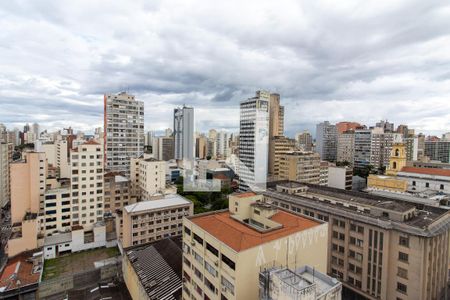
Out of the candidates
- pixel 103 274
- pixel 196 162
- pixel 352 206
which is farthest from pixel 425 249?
A: pixel 196 162

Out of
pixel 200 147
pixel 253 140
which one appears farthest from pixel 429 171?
pixel 200 147

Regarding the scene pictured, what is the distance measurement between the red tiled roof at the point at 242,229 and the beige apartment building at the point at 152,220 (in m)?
13.8

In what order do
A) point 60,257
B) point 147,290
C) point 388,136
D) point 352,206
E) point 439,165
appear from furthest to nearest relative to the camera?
1. point 388,136
2. point 439,165
3. point 60,257
4. point 352,206
5. point 147,290

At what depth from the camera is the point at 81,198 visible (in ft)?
111

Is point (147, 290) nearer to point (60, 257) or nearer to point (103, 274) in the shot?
point (103, 274)

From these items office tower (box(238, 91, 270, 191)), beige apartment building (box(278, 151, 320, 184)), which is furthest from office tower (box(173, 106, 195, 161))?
beige apartment building (box(278, 151, 320, 184))

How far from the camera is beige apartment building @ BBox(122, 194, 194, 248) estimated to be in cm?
2808

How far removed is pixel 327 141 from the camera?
104 meters

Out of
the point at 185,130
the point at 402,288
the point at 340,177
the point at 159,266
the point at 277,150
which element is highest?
the point at 185,130

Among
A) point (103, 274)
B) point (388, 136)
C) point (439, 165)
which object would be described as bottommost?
point (103, 274)

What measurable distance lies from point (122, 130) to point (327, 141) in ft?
266

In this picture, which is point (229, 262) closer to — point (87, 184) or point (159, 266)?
point (159, 266)

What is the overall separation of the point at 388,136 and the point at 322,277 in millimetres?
79561

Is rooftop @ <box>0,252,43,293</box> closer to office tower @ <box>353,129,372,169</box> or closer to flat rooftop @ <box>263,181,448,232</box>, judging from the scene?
flat rooftop @ <box>263,181,448,232</box>
